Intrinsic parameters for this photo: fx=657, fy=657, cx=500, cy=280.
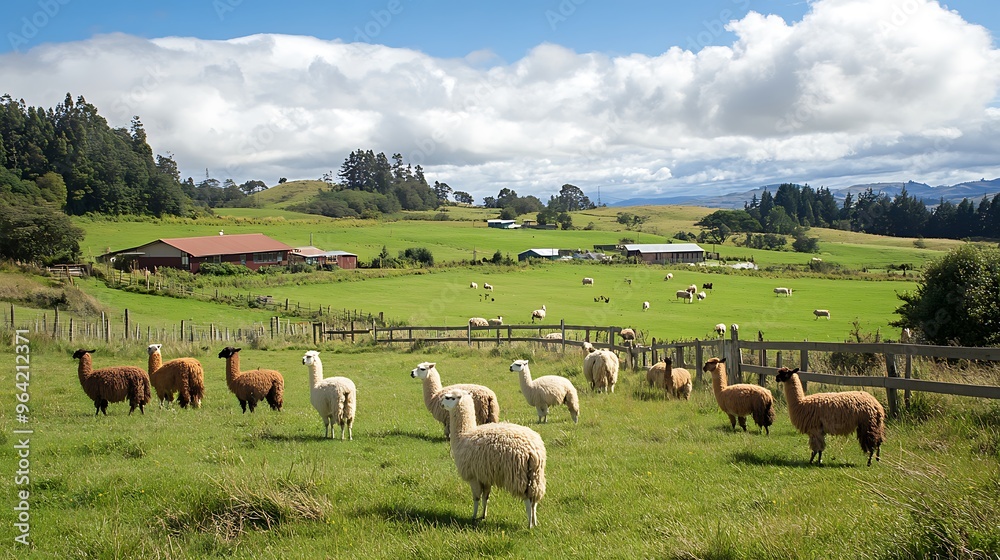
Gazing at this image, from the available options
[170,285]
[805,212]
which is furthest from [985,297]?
[805,212]

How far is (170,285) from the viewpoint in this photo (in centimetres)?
5494

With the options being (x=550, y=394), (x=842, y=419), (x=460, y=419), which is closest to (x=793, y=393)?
(x=842, y=419)

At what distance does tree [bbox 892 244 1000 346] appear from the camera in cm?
2081

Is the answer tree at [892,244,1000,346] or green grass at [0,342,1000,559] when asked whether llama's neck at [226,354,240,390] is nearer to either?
green grass at [0,342,1000,559]

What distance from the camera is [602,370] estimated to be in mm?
16906

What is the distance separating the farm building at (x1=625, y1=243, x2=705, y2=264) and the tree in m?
86.5

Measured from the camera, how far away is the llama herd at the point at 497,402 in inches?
271

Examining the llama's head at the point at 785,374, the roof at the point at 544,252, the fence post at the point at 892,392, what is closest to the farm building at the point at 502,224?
the roof at the point at 544,252

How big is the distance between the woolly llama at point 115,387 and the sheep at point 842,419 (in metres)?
12.7

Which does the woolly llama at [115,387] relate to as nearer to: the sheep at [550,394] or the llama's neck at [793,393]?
the sheep at [550,394]

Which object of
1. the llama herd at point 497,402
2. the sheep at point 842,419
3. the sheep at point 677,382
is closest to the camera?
the llama herd at point 497,402

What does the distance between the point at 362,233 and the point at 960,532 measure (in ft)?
377

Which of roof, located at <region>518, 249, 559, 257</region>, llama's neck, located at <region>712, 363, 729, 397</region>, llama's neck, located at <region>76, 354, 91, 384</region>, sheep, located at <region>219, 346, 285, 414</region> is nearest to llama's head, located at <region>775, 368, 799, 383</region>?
llama's neck, located at <region>712, 363, 729, 397</region>

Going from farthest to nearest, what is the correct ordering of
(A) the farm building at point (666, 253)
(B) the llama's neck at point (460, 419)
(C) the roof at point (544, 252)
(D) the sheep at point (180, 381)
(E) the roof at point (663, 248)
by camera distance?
(E) the roof at point (663, 248)
(A) the farm building at point (666, 253)
(C) the roof at point (544, 252)
(D) the sheep at point (180, 381)
(B) the llama's neck at point (460, 419)
